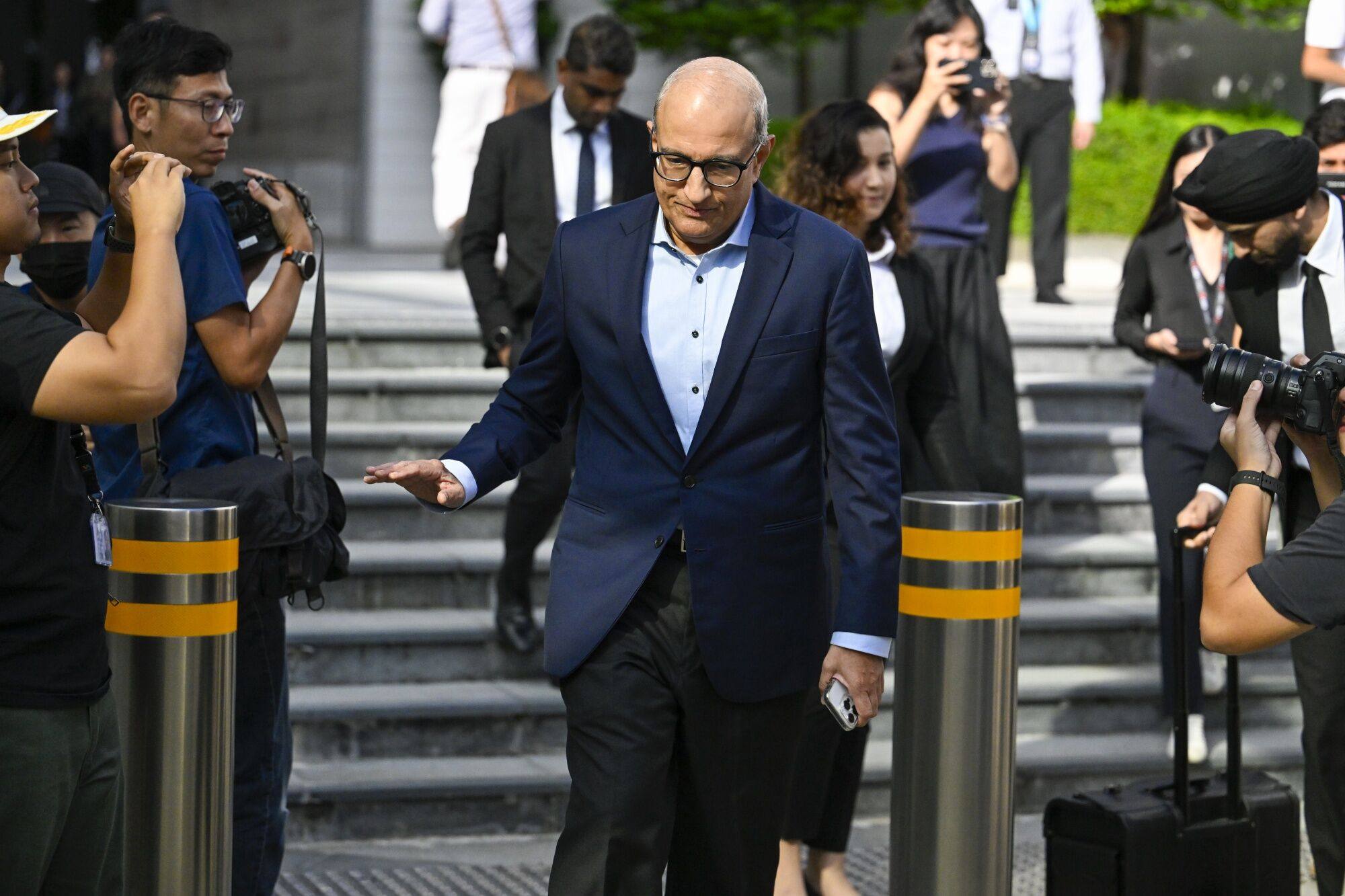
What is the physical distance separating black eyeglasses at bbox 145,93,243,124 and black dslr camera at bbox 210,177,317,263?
0.15m

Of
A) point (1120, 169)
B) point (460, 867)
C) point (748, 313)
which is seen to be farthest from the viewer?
point (1120, 169)

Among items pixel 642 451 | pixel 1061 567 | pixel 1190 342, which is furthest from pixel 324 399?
pixel 1061 567

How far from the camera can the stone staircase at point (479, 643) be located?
605 centimetres

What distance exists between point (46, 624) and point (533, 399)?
1122mm

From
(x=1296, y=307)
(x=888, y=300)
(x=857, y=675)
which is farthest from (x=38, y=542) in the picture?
(x=1296, y=307)

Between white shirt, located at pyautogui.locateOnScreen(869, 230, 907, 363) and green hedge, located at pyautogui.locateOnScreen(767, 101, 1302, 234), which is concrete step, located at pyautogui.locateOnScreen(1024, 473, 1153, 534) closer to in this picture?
white shirt, located at pyautogui.locateOnScreen(869, 230, 907, 363)

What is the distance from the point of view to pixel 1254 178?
4.34 meters

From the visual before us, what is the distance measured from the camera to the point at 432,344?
8.04 meters

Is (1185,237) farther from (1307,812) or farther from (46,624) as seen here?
(46,624)

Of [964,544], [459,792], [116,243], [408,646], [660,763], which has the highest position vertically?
[116,243]

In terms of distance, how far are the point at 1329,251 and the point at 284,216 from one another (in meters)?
2.50

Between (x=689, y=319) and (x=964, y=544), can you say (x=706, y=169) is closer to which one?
(x=689, y=319)

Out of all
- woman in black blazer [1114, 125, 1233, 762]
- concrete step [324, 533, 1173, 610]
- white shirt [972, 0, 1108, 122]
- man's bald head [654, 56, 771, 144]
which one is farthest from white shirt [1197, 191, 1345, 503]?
white shirt [972, 0, 1108, 122]

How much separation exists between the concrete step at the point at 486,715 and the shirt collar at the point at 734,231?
2.74 metres
